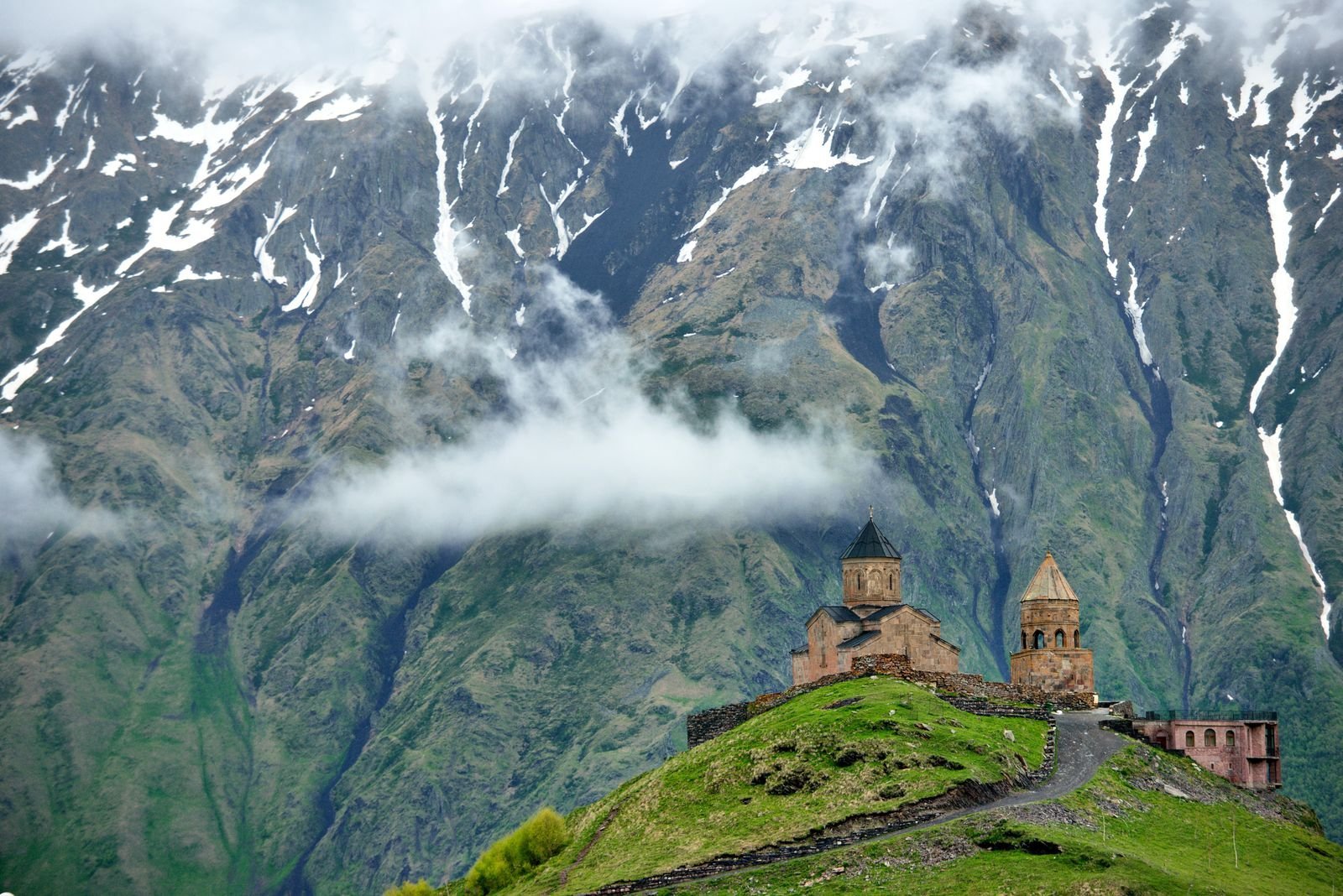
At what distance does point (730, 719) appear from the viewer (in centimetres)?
12306

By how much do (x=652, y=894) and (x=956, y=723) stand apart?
23.3 meters

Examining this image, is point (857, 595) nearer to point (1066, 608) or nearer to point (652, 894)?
point (1066, 608)

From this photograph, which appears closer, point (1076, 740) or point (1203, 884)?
point (1203, 884)

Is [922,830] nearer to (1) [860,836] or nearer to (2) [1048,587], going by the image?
(1) [860,836]

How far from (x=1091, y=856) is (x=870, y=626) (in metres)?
59.7

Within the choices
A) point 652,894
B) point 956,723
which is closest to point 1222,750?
point 956,723

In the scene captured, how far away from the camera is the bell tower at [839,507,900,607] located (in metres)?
145

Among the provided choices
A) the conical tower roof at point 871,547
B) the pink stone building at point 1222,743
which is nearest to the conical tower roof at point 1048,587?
the conical tower roof at point 871,547

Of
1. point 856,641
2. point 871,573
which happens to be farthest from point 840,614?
point 871,573

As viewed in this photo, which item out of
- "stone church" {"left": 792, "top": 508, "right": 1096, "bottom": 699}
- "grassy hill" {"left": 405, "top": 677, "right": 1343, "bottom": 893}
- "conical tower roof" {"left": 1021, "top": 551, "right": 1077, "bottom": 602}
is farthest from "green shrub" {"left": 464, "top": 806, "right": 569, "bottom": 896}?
"conical tower roof" {"left": 1021, "top": 551, "right": 1077, "bottom": 602}

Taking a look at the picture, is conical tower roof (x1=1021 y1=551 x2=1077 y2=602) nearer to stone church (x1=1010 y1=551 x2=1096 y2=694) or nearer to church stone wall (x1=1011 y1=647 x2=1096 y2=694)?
stone church (x1=1010 y1=551 x2=1096 y2=694)

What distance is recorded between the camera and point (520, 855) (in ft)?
362

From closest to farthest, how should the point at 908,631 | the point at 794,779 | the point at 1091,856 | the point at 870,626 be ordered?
the point at 1091,856
the point at 794,779
the point at 908,631
the point at 870,626

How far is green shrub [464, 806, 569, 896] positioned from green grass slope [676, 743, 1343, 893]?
1018 inches
